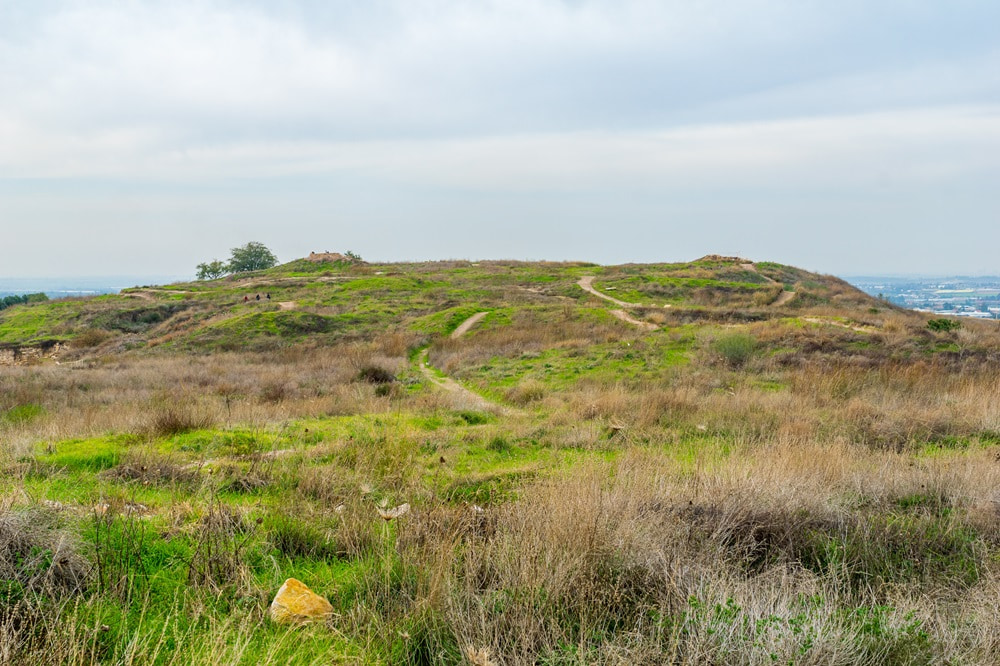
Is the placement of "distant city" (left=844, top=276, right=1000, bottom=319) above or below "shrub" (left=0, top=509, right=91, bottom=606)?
below

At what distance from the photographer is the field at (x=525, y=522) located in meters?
3.22

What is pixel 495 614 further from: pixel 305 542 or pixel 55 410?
pixel 55 410

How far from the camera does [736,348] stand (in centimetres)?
1919

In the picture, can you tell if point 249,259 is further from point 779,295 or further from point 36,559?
point 36,559

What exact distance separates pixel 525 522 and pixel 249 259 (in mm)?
87201

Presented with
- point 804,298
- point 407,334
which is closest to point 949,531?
point 407,334

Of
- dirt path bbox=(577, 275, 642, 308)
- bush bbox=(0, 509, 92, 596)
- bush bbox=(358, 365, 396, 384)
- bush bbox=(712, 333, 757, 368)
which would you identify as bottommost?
bush bbox=(358, 365, 396, 384)

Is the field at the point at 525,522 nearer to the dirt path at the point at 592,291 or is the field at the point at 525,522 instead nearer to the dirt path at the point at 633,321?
the dirt path at the point at 633,321

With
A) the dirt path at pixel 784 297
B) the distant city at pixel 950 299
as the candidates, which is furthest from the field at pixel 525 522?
the distant city at pixel 950 299

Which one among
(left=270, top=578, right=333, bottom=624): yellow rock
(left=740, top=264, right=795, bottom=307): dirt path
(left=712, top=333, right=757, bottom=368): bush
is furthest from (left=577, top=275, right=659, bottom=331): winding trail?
(left=270, top=578, right=333, bottom=624): yellow rock

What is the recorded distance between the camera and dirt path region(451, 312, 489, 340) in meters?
29.6

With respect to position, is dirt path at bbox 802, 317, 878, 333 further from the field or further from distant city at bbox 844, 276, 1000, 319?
distant city at bbox 844, 276, 1000, 319

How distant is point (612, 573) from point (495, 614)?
102cm

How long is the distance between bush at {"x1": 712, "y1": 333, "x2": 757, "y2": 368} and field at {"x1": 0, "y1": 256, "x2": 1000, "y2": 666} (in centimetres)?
233
